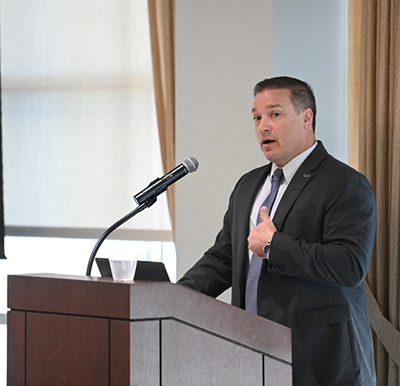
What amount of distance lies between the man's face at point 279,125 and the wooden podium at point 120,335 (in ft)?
2.87

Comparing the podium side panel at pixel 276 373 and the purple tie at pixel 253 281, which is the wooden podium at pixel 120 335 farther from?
the purple tie at pixel 253 281

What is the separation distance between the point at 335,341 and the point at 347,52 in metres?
1.88

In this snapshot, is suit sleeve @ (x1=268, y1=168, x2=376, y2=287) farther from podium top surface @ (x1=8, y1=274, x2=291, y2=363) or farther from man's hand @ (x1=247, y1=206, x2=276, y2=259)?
podium top surface @ (x1=8, y1=274, x2=291, y2=363)

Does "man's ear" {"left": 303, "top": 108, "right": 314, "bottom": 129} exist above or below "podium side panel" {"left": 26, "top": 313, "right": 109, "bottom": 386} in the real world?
above

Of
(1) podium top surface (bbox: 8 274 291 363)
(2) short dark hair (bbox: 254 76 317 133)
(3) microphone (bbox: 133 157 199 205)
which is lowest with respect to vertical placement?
(1) podium top surface (bbox: 8 274 291 363)

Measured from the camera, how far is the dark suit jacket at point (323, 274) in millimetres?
1685

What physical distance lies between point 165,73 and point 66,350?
242 centimetres

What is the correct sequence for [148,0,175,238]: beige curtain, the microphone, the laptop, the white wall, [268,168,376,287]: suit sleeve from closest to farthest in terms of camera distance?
1. the laptop
2. the microphone
3. [268,168,376,287]: suit sleeve
4. the white wall
5. [148,0,175,238]: beige curtain

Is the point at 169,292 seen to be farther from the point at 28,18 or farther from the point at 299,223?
the point at 28,18

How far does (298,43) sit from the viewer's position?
3014mm

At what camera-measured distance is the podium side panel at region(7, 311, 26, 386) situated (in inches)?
46.3

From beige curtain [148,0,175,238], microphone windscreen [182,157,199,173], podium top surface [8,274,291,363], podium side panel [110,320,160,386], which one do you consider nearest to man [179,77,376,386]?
microphone windscreen [182,157,199,173]

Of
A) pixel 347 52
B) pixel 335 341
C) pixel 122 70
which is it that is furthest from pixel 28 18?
pixel 335 341

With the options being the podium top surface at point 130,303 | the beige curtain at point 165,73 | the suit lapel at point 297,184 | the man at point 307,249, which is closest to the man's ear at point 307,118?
the man at point 307,249
